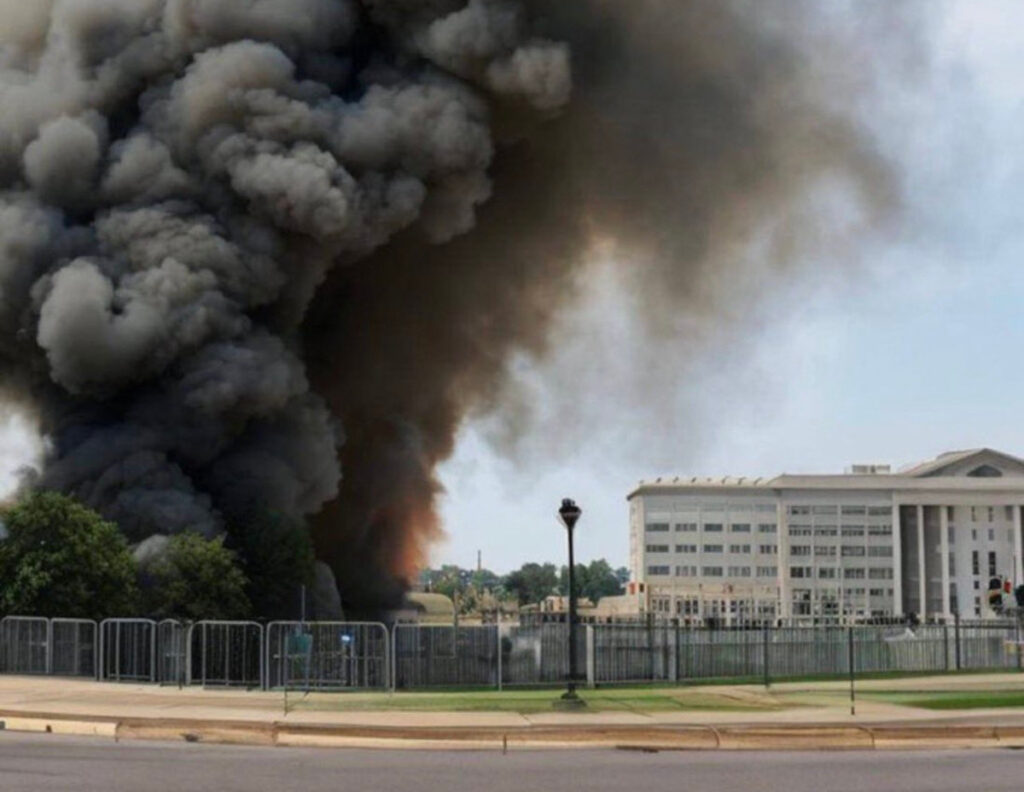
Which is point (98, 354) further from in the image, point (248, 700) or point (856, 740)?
point (856, 740)

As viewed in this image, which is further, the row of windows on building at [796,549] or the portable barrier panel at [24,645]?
the row of windows on building at [796,549]

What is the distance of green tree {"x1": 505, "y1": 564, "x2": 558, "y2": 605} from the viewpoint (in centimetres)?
18025

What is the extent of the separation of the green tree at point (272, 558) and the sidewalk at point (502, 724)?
26.4m

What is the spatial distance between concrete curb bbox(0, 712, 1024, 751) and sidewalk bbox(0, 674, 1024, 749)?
1 cm

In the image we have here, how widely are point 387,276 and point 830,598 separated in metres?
79.7

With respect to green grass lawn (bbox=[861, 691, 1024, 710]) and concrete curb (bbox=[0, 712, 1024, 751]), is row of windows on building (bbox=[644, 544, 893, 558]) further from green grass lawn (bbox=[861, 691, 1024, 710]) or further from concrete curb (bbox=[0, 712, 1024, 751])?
concrete curb (bbox=[0, 712, 1024, 751])

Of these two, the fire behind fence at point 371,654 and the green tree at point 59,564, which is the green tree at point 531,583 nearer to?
the green tree at point 59,564

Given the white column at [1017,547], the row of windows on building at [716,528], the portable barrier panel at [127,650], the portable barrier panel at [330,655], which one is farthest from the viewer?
the row of windows on building at [716,528]

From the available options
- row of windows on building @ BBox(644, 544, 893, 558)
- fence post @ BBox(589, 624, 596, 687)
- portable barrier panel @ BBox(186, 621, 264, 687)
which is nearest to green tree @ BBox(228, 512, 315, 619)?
portable barrier panel @ BBox(186, 621, 264, 687)

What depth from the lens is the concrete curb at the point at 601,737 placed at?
52.8 ft

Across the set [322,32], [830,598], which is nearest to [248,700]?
[322,32]

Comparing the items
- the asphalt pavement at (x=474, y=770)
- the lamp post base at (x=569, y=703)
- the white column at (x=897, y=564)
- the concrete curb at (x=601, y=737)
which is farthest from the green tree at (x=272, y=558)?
the white column at (x=897, y=564)

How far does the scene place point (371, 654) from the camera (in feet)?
89.9

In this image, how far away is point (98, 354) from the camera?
4625cm
